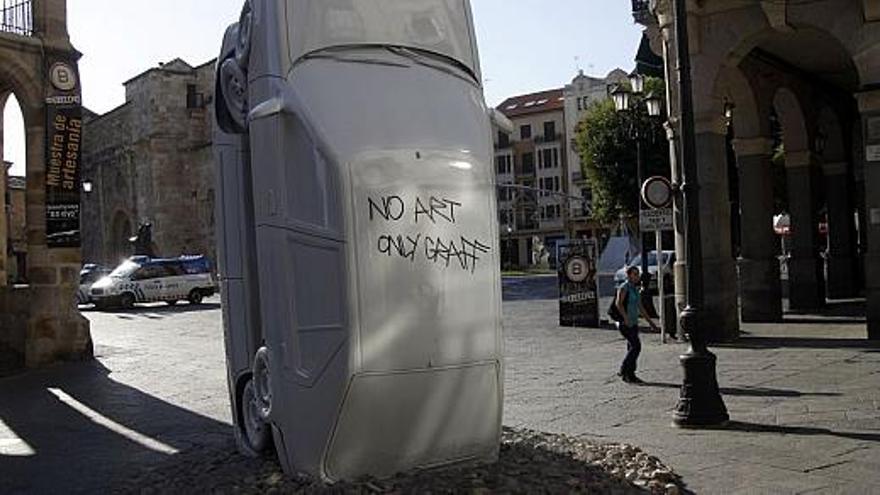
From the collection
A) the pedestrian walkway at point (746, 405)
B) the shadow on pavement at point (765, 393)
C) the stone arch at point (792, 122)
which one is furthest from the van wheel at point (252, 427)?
the stone arch at point (792, 122)

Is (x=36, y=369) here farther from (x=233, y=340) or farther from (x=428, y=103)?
(x=428, y=103)

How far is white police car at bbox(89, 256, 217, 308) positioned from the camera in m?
37.9

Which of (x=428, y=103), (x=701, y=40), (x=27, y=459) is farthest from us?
(x=701, y=40)

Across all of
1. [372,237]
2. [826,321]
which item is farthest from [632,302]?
[372,237]

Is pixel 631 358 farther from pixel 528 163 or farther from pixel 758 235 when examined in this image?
pixel 528 163

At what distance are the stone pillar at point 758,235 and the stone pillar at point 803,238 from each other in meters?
2.93

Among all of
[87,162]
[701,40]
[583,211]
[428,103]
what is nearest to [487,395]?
[428,103]

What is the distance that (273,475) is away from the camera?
6.39 meters

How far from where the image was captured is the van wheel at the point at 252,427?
6.92m

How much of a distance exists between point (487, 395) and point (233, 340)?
2143mm

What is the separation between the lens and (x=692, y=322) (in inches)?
364

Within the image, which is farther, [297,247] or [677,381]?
[677,381]

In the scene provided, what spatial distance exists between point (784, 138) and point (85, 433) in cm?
1754

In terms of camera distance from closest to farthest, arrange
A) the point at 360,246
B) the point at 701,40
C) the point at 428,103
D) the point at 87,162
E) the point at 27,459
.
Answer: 1. the point at 360,246
2. the point at 428,103
3. the point at 27,459
4. the point at 701,40
5. the point at 87,162
